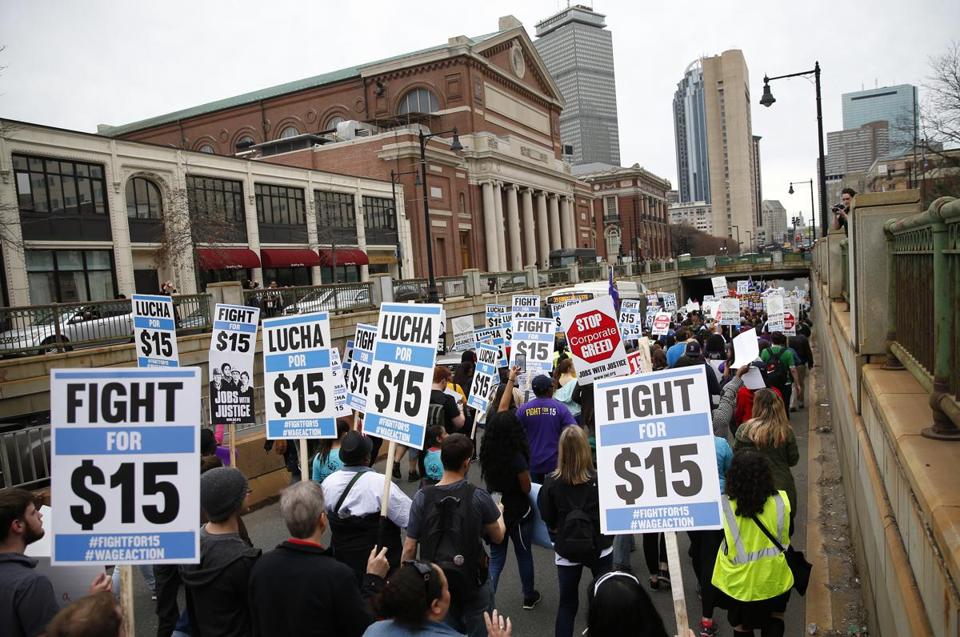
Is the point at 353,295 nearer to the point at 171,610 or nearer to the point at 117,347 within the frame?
the point at 117,347

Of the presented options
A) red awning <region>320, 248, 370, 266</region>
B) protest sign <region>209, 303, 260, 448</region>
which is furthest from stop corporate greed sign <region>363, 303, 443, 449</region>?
red awning <region>320, 248, 370, 266</region>

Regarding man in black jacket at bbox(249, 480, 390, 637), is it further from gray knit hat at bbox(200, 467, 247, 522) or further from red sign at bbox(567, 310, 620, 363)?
red sign at bbox(567, 310, 620, 363)

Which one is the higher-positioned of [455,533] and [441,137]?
[441,137]

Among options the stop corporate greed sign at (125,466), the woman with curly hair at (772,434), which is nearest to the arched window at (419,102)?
the woman with curly hair at (772,434)

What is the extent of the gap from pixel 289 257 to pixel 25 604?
40.6 m

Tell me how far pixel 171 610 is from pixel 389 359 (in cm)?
245

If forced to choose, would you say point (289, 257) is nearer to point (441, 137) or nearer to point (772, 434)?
point (441, 137)

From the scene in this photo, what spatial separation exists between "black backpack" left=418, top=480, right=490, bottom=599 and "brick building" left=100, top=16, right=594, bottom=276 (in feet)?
140

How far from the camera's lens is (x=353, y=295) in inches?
945

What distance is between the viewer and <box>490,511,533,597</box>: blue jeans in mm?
6043

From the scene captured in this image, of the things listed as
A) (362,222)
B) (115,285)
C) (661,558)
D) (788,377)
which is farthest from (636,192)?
(661,558)

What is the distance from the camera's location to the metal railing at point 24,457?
8484 millimetres

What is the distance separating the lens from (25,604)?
3.50m

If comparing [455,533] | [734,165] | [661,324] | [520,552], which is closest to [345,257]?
[661,324]
